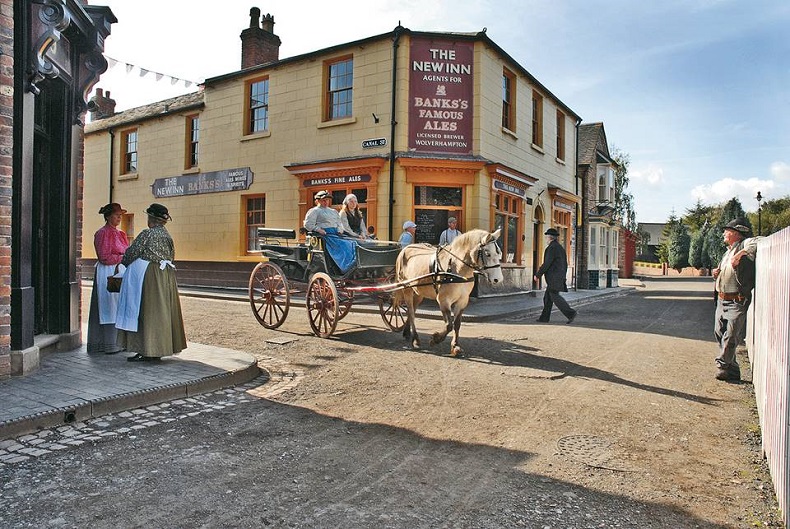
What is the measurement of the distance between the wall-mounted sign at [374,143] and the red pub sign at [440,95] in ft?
2.44

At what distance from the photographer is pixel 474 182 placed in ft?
49.3

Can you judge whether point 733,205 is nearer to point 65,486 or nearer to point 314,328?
point 314,328

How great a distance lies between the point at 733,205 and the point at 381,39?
150 ft

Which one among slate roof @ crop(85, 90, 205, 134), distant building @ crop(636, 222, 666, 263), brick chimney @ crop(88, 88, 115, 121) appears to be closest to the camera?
slate roof @ crop(85, 90, 205, 134)

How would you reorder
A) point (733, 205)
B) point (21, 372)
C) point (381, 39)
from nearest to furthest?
point (21, 372) → point (381, 39) → point (733, 205)

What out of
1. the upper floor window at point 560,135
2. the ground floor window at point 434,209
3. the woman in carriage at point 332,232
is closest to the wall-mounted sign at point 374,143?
the ground floor window at point 434,209

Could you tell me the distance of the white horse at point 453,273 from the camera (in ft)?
25.3

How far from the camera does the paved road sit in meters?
3.08

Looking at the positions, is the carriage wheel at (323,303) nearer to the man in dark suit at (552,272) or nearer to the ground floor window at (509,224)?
the man in dark suit at (552,272)

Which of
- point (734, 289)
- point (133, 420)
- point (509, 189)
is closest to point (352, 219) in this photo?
point (133, 420)

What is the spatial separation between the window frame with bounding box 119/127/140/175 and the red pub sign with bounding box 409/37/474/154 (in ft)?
43.4

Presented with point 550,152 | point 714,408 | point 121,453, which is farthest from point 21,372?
point 550,152

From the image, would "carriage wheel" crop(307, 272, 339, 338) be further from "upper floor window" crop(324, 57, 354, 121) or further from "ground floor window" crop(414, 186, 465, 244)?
"upper floor window" crop(324, 57, 354, 121)

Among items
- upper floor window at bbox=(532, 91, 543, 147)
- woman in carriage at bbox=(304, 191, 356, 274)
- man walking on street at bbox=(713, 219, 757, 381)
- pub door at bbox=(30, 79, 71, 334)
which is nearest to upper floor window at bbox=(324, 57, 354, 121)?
upper floor window at bbox=(532, 91, 543, 147)
